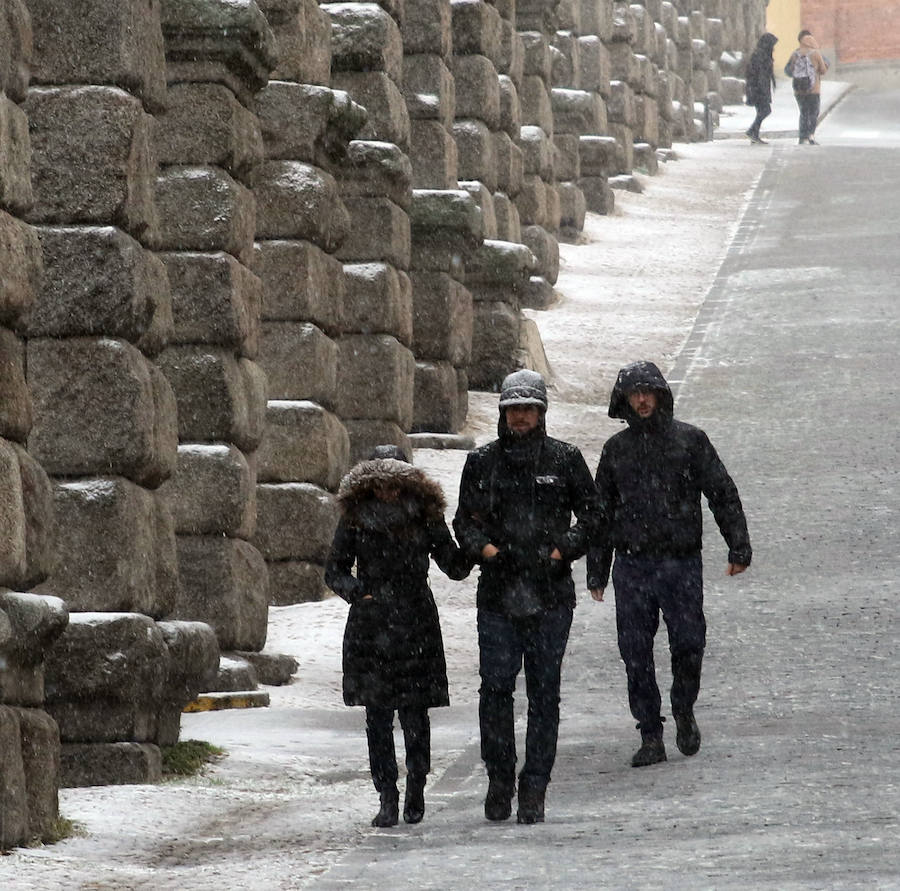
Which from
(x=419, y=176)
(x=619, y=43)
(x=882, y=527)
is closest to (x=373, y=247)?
(x=419, y=176)

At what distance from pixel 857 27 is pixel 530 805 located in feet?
181

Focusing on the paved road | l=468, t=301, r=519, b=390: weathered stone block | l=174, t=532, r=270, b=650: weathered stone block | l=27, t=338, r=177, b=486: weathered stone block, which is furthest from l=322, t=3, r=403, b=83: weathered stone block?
l=27, t=338, r=177, b=486: weathered stone block

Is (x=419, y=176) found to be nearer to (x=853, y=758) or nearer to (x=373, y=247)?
(x=373, y=247)

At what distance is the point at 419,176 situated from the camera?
18.4 metres

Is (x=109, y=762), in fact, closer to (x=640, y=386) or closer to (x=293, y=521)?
(x=640, y=386)

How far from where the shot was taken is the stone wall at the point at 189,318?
8922 mm

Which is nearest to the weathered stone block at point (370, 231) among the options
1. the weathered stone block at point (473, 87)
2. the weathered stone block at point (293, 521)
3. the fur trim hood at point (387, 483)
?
the weathered stone block at point (293, 521)

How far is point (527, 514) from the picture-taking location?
8094mm

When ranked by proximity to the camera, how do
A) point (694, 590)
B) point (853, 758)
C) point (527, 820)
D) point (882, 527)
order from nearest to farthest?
1. point (527, 820)
2. point (853, 758)
3. point (694, 590)
4. point (882, 527)

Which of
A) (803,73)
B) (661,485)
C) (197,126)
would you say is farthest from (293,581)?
(803,73)

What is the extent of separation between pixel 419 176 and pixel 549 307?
20.6ft

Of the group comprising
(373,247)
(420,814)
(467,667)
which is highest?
(373,247)

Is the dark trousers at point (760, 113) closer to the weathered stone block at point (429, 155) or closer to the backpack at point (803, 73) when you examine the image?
the backpack at point (803, 73)

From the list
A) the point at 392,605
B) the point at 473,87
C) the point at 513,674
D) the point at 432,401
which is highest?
the point at 473,87
